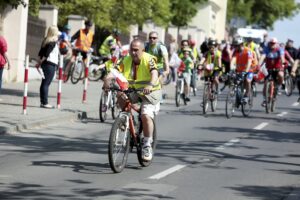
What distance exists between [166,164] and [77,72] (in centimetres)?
1695

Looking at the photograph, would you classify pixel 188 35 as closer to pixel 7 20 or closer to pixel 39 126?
pixel 7 20

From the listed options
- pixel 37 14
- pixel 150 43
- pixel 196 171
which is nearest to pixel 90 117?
pixel 150 43

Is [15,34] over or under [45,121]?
over

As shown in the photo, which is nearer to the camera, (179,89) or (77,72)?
(179,89)

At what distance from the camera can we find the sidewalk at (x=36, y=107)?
54.5 feet

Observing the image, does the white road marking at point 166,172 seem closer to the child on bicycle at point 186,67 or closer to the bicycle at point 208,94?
the bicycle at point 208,94

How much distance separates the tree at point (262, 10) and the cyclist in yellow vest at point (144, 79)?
2968 inches

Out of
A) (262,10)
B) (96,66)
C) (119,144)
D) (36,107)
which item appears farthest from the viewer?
(262,10)

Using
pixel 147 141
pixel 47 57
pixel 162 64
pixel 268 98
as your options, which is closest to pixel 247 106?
pixel 268 98

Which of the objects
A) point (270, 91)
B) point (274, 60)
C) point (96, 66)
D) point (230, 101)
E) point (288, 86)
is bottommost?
point (230, 101)

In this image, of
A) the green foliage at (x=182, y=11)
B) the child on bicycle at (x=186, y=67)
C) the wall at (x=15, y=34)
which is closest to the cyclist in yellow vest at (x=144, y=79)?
the child on bicycle at (x=186, y=67)

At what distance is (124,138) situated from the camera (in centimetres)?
1173

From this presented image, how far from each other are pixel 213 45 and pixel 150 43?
5.47m

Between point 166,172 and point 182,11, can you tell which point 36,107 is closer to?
point 166,172
